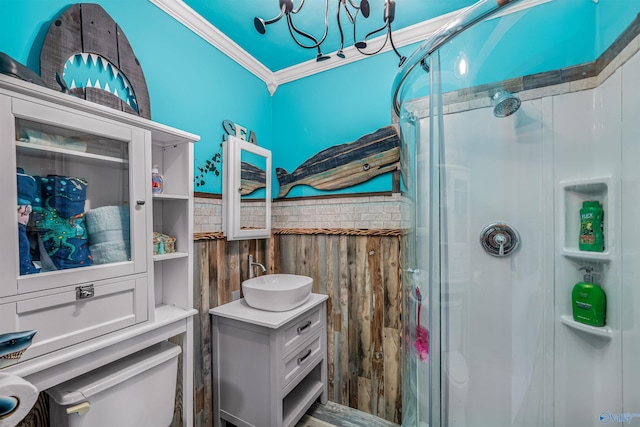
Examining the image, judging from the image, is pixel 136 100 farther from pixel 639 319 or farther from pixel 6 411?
pixel 639 319

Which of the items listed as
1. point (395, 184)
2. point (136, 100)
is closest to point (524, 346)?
point (395, 184)

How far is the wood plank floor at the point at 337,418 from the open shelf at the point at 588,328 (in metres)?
1.24

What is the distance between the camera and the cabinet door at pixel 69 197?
29.2 inches

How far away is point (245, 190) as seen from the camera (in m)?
1.82

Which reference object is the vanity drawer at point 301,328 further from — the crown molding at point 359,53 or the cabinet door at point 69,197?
the crown molding at point 359,53

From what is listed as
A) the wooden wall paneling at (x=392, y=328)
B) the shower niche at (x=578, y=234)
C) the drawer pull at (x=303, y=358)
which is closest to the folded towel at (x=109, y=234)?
the drawer pull at (x=303, y=358)

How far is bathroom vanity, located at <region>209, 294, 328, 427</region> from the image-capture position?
4.54ft

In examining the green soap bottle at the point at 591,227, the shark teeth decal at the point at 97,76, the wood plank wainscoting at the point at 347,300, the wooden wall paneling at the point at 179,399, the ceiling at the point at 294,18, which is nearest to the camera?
the green soap bottle at the point at 591,227

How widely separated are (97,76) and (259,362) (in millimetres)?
1563

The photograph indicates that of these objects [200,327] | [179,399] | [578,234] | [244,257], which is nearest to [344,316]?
[244,257]

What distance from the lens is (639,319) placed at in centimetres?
81

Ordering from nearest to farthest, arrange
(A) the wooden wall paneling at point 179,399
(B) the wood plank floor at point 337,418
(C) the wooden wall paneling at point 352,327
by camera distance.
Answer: (A) the wooden wall paneling at point 179,399 → (B) the wood plank floor at point 337,418 → (C) the wooden wall paneling at point 352,327

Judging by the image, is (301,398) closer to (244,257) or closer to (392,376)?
(392,376)

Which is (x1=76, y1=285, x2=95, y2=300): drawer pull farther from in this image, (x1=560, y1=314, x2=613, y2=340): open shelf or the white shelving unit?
(x1=560, y1=314, x2=613, y2=340): open shelf
